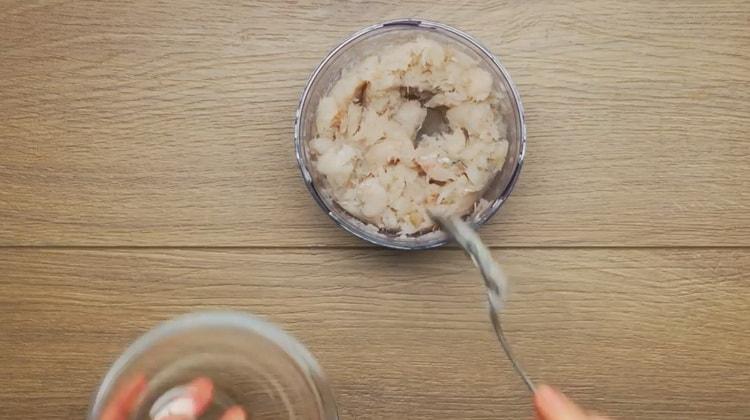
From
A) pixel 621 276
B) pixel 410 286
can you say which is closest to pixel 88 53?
pixel 410 286

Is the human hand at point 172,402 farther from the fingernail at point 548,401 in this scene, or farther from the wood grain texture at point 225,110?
the fingernail at point 548,401

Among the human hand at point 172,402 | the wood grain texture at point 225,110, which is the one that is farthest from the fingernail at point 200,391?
the wood grain texture at point 225,110

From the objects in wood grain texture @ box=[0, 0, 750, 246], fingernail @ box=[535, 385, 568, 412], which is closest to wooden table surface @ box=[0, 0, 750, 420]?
wood grain texture @ box=[0, 0, 750, 246]

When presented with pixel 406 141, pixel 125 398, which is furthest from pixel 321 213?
pixel 125 398

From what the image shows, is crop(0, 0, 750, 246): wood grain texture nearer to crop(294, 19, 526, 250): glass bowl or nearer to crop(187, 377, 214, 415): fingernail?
crop(294, 19, 526, 250): glass bowl

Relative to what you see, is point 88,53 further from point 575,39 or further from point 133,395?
point 575,39

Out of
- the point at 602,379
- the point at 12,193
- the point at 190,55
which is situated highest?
the point at 190,55
